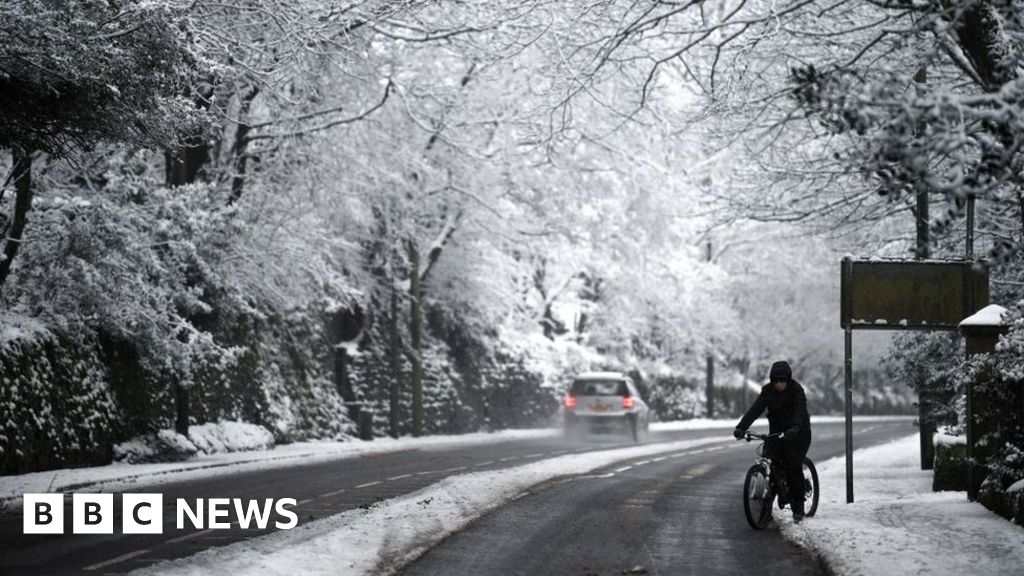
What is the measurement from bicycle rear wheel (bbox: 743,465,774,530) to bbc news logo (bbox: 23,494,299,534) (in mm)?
4543

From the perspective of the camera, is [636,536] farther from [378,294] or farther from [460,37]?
[378,294]

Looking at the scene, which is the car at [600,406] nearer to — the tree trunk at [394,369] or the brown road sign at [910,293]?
the tree trunk at [394,369]

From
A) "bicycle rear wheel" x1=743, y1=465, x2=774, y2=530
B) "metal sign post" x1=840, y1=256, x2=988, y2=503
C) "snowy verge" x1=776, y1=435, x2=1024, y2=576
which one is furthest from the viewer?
"metal sign post" x1=840, y1=256, x2=988, y2=503

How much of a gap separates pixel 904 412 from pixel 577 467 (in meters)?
53.1

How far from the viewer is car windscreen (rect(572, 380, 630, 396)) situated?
3189 cm

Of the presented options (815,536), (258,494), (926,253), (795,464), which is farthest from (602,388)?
(815,536)

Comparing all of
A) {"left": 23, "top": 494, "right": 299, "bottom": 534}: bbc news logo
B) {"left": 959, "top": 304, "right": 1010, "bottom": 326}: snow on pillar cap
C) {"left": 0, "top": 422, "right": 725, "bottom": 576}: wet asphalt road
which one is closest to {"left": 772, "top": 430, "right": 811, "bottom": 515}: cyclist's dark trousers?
{"left": 959, "top": 304, "right": 1010, "bottom": 326}: snow on pillar cap

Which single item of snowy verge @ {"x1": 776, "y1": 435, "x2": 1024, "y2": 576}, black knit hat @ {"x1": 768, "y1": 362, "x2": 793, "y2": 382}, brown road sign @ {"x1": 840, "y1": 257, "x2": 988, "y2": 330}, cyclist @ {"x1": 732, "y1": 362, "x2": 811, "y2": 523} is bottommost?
snowy verge @ {"x1": 776, "y1": 435, "x2": 1024, "y2": 576}

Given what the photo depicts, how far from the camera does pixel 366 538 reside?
→ 10.6 metres

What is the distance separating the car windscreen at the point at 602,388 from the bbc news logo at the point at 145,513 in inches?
707

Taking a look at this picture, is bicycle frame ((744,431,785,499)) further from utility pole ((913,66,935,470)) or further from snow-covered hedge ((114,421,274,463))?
snow-covered hedge ((114,421,274,463))

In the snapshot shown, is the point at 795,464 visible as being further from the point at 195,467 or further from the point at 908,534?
the point at 195,467

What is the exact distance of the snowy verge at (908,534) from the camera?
30.5ft

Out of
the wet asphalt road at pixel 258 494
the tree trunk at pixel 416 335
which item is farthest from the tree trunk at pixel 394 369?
the wet asphalt road at pixel 258 494
